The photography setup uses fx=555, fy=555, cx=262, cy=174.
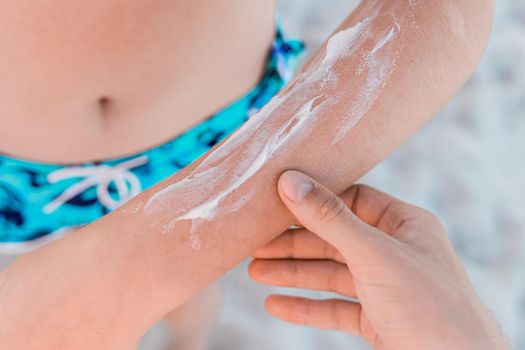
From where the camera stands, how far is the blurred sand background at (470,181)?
0.92 metres

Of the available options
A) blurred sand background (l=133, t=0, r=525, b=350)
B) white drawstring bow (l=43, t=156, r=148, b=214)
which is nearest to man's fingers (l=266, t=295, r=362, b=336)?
blurred sand background (l=133, t=0, r=525, b=350)

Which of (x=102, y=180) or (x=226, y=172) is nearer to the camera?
(x=226, y=172)

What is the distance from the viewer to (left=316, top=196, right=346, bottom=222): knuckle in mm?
511

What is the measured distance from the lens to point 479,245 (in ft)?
3.32

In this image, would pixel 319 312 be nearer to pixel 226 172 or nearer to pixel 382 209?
pixel 382 209

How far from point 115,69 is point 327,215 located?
0.28 m

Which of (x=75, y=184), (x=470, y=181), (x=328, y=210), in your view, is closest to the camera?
(x=328, y=210)

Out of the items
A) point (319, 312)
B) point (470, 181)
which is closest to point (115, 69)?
point (319, 312)

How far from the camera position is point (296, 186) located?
20.3 inches

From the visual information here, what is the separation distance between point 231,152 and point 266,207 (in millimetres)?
67

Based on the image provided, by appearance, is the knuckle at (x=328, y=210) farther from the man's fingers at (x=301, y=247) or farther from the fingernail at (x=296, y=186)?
the man's fingers at (x=301, y=247)

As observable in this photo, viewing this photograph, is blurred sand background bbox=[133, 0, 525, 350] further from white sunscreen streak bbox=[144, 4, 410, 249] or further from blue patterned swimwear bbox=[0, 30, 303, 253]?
white sunscreen streak bbox=[144, 4, 410, 249]

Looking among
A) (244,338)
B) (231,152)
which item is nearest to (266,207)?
(231,152)

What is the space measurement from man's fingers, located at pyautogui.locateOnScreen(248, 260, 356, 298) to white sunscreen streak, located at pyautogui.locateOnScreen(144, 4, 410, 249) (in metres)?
0.23
